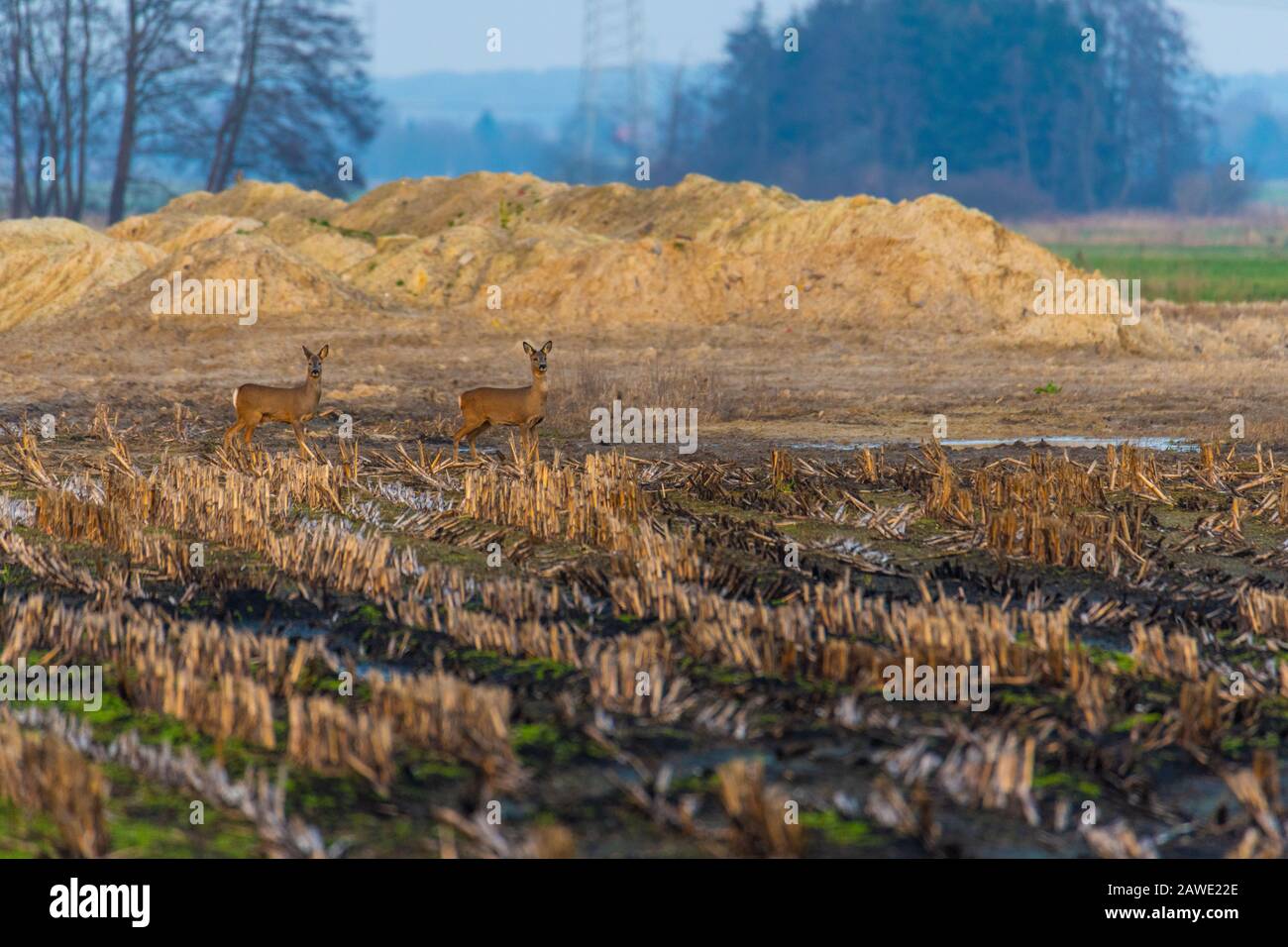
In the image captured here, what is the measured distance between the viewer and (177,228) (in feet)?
162

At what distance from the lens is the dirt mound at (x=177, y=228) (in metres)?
46.6

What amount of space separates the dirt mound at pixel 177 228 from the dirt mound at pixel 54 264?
340cm

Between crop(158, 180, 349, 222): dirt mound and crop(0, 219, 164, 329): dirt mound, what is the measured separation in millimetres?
13028

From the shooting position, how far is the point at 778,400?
2394 cm

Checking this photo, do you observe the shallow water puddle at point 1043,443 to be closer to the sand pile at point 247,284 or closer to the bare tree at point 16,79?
the sand pile at point 247,284

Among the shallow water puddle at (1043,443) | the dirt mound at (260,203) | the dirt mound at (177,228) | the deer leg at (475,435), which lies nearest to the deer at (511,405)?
the deer leg at (475,435)

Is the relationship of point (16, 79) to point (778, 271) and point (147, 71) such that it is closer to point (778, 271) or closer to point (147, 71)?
point (147, 71)

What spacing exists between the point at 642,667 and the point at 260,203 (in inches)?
1977

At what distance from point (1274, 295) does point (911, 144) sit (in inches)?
1268

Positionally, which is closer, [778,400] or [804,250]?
[778,400]

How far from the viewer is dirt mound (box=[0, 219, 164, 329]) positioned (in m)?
37.6
